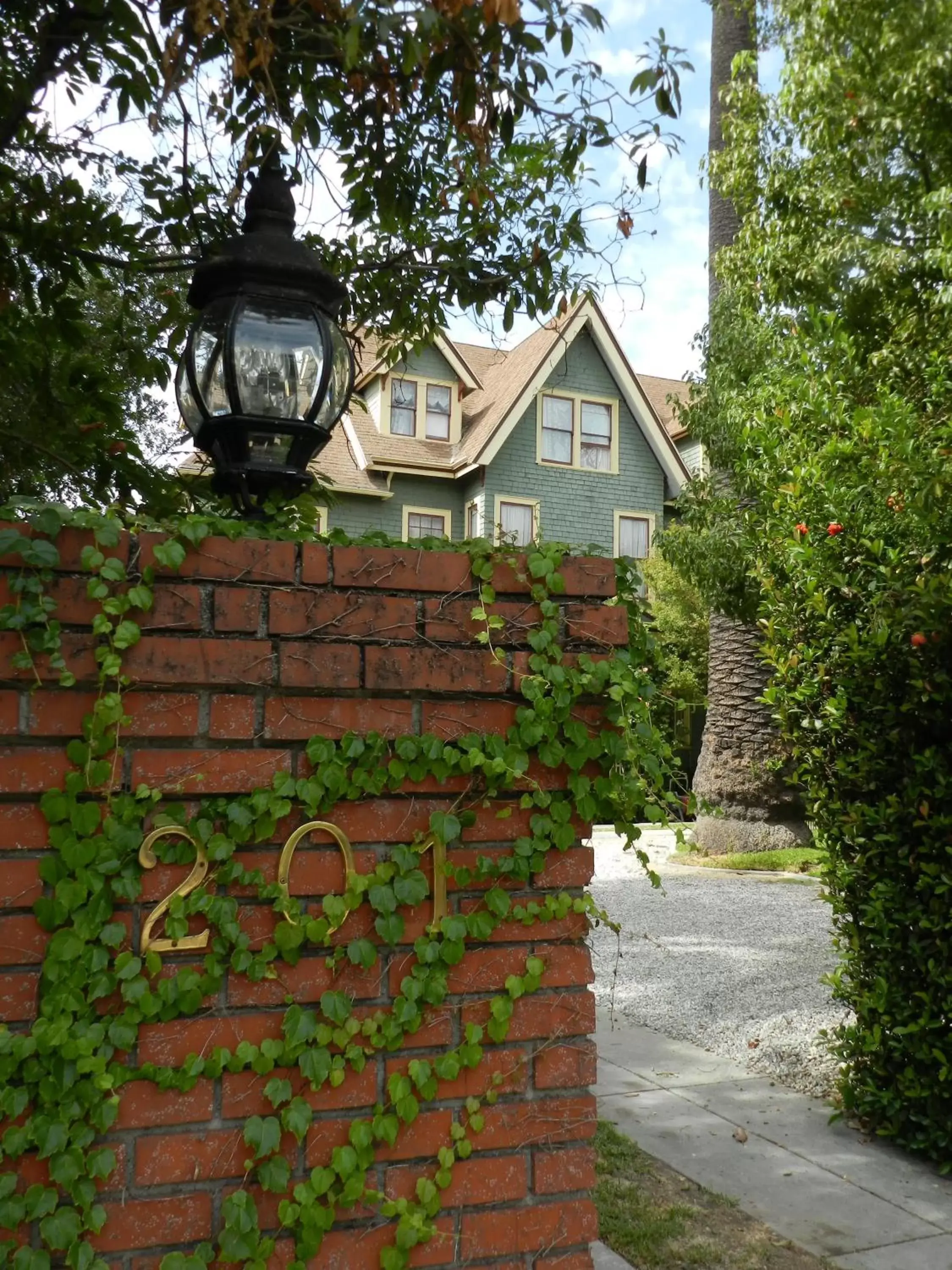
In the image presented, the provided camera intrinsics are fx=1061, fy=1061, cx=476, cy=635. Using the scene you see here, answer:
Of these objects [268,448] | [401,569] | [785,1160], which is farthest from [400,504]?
[401,569]

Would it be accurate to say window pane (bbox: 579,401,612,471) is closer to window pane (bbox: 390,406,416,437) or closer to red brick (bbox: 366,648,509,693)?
window pane (bbox: 390,406,416,437)

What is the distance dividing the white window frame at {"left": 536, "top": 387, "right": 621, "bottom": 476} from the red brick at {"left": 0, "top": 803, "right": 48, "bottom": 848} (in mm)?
19619

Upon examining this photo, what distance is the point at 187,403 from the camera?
115 inches

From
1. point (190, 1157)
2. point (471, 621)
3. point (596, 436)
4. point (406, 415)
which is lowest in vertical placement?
point (190, 1157)

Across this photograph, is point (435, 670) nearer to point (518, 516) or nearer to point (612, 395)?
point (518, 516)

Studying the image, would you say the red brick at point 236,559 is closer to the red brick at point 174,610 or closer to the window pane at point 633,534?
the red brick at point 174,610

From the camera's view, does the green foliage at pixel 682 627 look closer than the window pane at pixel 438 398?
Yes

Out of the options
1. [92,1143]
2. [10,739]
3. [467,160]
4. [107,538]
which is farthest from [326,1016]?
[467,160]

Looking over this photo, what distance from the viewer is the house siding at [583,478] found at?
Answer: 21.0 meters

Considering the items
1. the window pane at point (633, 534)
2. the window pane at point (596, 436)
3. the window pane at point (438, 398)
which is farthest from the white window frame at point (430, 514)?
the window pane at point (633, 534)

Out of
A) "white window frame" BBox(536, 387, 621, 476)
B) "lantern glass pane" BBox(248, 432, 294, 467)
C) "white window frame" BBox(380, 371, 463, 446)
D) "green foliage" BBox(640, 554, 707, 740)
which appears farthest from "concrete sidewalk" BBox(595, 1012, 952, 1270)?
"white window frame" BBox(380, 371, 463, 446)

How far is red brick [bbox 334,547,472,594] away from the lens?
2088mm

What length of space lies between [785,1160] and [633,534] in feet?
61.5

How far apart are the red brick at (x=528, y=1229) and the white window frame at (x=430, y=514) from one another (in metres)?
18.6
